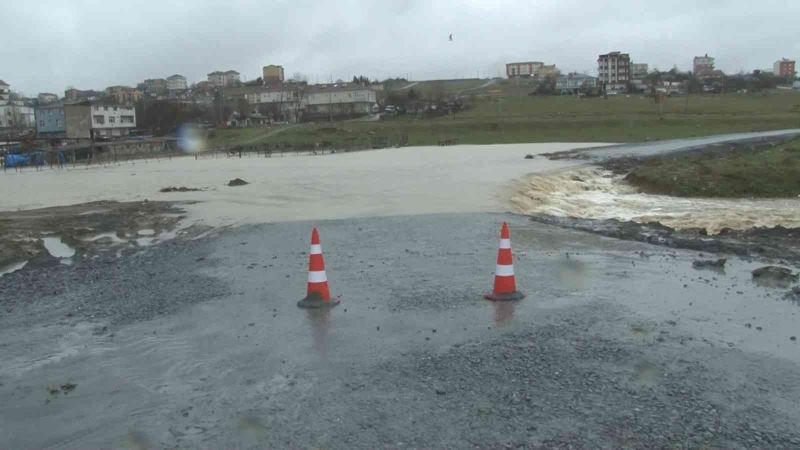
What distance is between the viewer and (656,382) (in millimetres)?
5254

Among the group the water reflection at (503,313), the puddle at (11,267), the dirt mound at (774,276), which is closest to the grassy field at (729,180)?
the dirt mound at (774,276)

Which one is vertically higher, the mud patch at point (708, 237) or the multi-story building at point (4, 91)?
the multi-story building at point (4, 91)

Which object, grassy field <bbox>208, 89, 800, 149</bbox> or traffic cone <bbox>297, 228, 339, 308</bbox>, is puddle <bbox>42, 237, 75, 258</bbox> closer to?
traffic cone <bbox>297, 228, 339, 308</bbox>

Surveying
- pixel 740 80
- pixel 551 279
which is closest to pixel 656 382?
pixel 551 279

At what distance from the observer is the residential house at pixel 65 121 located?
10506 centimetres

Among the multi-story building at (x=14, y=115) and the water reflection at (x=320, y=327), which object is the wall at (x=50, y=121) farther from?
the water reflection at (x=320, y=327)

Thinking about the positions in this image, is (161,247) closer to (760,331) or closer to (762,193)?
(760,331)

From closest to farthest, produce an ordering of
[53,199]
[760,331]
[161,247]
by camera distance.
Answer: [760,331], [161,247], [53,199]

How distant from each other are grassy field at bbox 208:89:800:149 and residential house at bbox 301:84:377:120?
94.2 feet

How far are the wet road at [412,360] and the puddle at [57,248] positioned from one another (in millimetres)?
3046

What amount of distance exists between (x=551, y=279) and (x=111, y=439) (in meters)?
5.90

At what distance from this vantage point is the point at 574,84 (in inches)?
6358

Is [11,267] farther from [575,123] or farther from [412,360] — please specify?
[575,123]

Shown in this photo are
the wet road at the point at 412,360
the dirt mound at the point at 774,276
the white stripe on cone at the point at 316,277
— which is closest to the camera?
the wet road at the point at 412,360
